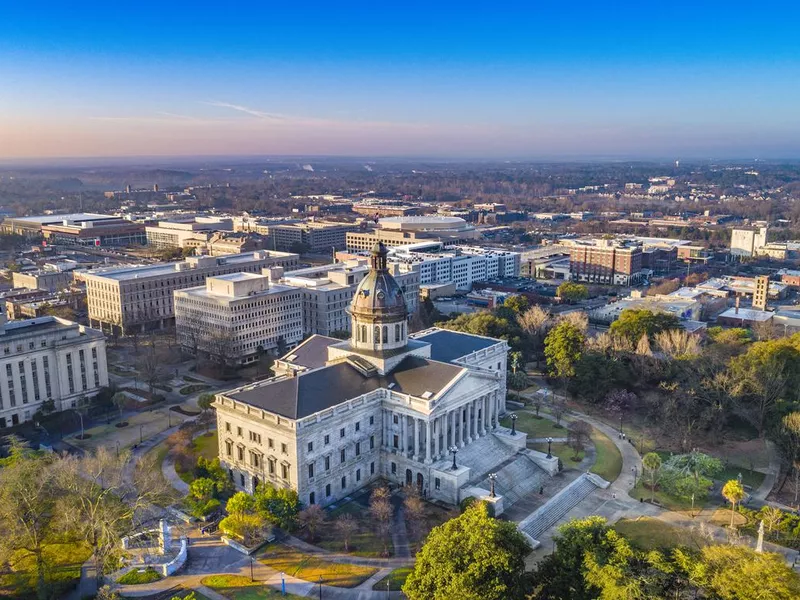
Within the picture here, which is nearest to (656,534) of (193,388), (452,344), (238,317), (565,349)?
(452,344)

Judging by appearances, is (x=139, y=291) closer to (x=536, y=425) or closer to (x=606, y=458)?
(x=536, y=425)

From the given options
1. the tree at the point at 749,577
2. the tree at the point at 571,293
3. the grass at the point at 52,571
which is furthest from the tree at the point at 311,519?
the tree at the point at 571,293

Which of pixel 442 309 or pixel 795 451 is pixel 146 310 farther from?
pixel 795 451

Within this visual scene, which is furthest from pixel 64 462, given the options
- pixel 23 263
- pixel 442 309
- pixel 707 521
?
pixel 23 263

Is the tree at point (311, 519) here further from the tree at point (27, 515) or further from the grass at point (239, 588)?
the tree at point (27, 515)

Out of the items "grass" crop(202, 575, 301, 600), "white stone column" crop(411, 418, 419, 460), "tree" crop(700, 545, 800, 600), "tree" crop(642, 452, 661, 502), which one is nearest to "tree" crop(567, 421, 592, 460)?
"tree" crop(642, 452, 661, 502)

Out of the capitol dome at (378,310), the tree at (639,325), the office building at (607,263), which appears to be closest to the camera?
the capitol dome at (378,310)
